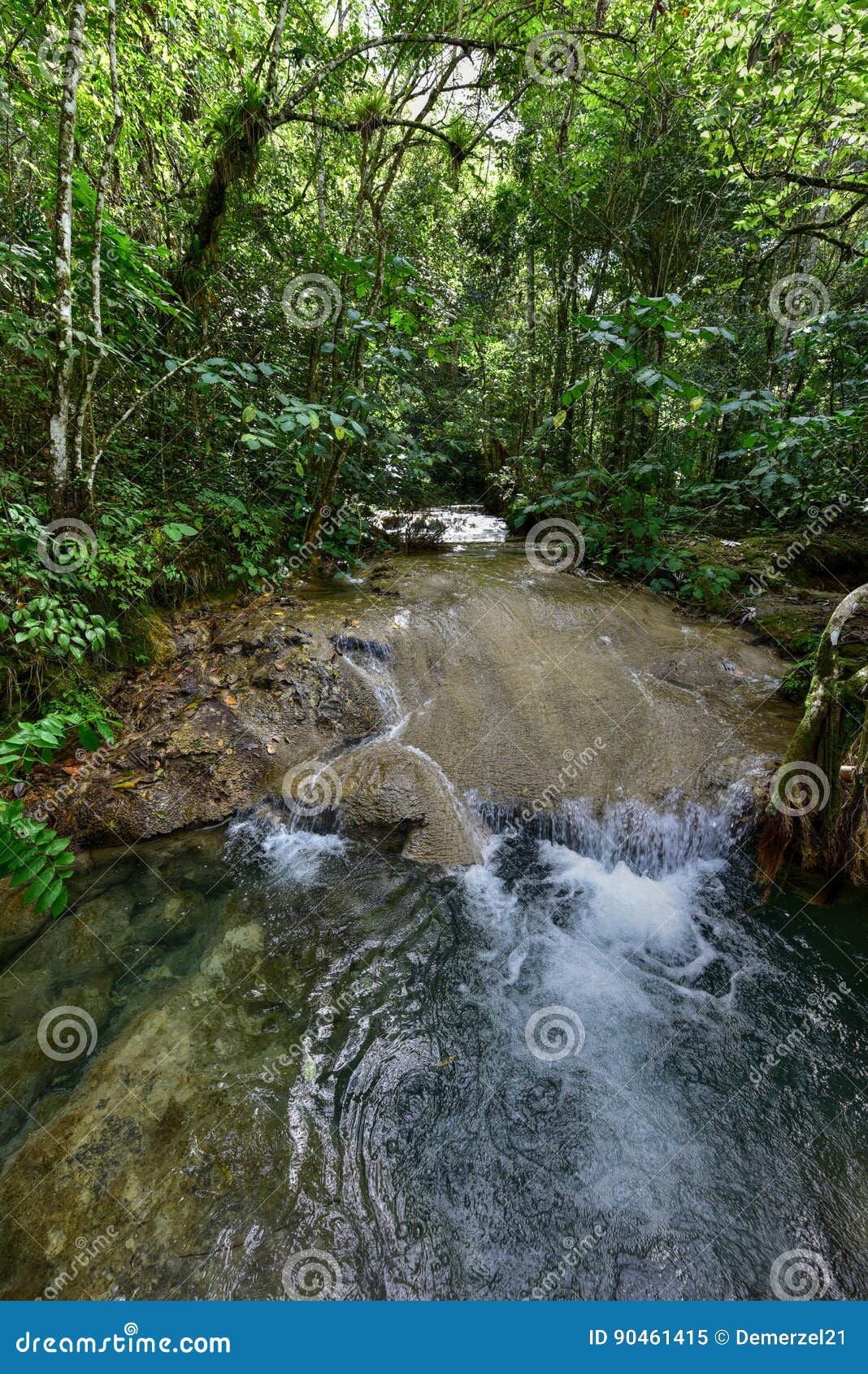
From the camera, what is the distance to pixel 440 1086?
2.64 metres

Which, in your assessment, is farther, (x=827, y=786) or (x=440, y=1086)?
(x=827, y=786)

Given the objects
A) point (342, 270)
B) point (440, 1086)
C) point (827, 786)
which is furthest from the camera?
point (342, 270)

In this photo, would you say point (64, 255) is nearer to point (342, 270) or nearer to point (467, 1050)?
point (342, 270)

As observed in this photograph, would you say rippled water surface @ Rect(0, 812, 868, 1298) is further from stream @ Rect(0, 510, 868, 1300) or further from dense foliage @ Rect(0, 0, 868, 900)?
dense foliage @ Rect(0, 0, 868, 900)

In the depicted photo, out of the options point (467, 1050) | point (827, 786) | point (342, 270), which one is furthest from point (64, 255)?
point (827, 786)

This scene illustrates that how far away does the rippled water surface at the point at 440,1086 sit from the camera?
81.2 inches

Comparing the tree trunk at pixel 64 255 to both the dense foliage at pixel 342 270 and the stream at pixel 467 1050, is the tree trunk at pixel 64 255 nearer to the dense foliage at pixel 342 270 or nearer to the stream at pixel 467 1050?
the dense foliage at pixel 342 270

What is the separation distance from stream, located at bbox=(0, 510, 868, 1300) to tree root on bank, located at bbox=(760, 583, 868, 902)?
27 centimetres

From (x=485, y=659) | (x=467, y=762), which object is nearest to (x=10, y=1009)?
(x=467, y=762)

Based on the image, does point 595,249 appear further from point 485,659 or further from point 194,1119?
point 194,1119

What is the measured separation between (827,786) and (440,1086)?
308cm

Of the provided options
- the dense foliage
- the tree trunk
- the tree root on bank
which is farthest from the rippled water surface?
the tree trunk

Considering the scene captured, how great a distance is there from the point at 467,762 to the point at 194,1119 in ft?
9.32

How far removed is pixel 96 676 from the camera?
4.32 m
